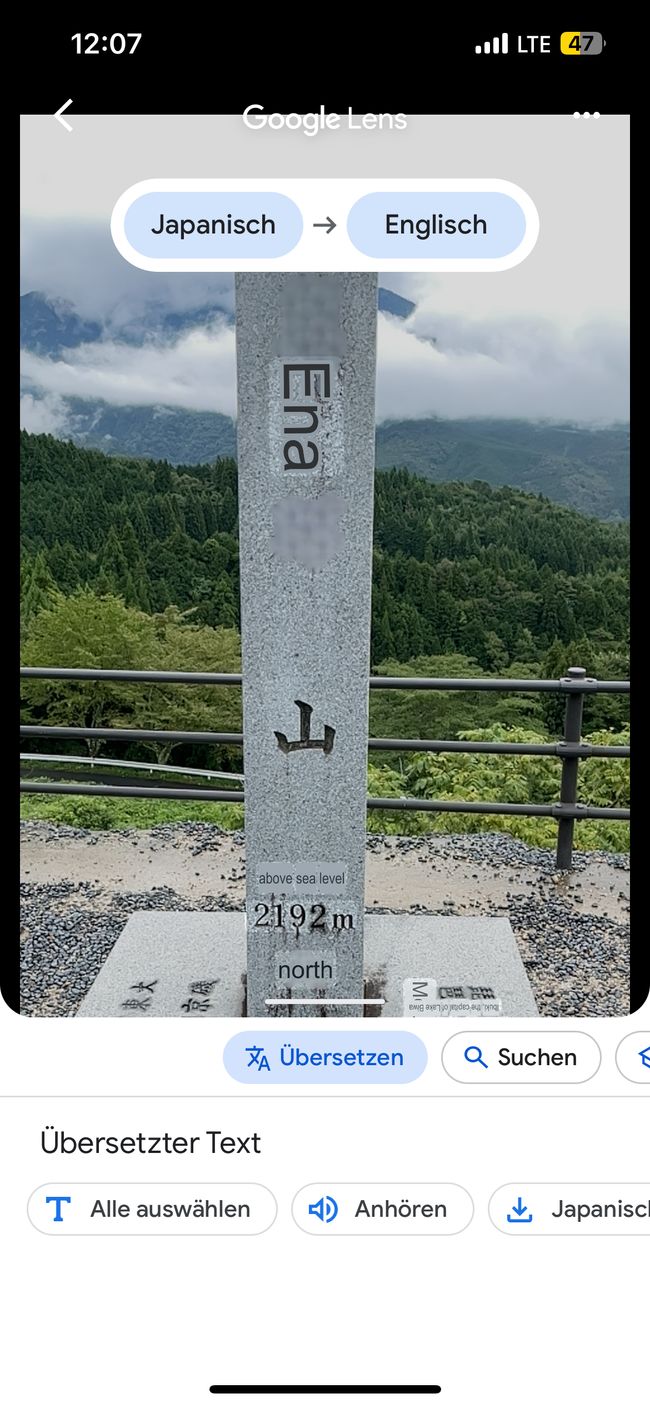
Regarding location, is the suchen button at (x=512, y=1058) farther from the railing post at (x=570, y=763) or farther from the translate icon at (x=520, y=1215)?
the railing post at (x=570, y=763)

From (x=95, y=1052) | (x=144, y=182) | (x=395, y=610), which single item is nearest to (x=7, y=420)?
(x=144, y=182)

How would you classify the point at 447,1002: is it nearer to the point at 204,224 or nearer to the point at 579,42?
the point at 204,224

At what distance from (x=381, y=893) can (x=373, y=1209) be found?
2.72 metres

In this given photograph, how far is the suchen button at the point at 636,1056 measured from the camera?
56.6 inches

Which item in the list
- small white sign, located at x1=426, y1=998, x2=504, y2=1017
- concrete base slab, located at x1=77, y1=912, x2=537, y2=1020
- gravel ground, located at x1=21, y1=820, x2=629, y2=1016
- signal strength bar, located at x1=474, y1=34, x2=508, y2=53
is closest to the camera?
signal strength bar, located at x1=474, y1=34, x2=508, y2=53

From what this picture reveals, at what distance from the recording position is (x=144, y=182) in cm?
147

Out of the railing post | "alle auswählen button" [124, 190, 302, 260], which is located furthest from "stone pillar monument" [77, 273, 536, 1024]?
the railing post

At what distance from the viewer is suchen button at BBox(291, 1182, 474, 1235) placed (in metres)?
1.45

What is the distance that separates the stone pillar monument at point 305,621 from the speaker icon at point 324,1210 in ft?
2.36

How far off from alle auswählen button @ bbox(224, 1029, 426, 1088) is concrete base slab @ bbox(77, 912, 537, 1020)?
2.26 feet

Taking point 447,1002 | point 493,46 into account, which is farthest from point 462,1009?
point 493,46

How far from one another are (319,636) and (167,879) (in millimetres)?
2273

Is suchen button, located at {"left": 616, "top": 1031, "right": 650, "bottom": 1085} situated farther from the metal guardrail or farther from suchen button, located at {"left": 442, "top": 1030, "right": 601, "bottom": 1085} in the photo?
the metal guardrail

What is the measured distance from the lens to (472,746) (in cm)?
403
